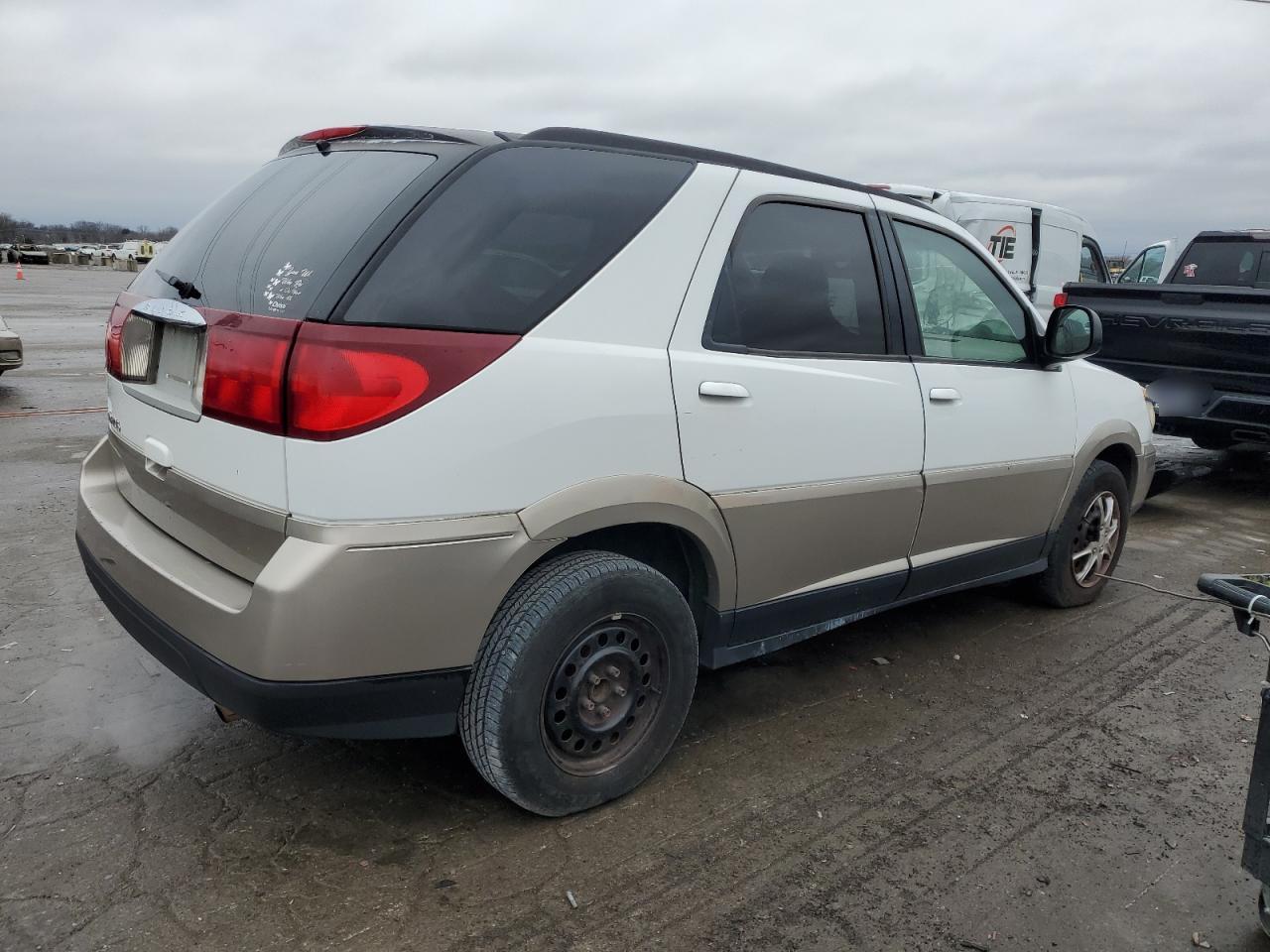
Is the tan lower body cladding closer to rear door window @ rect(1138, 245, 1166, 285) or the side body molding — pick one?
the side body molding

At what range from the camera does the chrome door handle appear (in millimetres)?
2867

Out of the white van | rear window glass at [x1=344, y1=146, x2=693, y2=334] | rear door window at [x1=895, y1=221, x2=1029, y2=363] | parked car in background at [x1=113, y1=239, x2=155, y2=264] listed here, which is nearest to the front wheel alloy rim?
rear door window at [x1=895, y1=221, x2=1029, y2=363]

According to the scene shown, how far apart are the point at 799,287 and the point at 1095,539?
8.05ft

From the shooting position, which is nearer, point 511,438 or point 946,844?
point 511,438

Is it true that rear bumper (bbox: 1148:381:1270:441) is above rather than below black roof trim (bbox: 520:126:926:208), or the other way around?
below

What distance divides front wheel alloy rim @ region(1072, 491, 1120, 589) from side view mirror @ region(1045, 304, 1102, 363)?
0.87 metres

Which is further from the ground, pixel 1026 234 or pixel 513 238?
pixel 1026 234

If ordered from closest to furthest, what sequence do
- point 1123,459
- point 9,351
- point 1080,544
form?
1. point 1080,544
2. point 1123,459
3. point 9,351

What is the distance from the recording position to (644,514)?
2758 mm

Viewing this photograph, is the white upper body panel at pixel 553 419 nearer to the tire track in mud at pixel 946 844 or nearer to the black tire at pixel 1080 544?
the tire track in mud at pixel 946 844

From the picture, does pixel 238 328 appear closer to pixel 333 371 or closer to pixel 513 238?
pixel 333 371

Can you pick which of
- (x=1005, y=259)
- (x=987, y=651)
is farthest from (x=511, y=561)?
(x=1005, y=259)

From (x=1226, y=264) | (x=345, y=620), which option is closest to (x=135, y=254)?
(x=1226, y=264)

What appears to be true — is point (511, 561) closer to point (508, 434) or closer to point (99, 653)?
point (508, 434)
